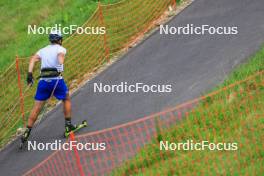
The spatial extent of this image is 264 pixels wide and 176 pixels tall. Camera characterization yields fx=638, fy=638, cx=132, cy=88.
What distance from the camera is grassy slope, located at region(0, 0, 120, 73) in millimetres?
17500

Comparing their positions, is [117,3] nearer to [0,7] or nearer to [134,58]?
[134,58]

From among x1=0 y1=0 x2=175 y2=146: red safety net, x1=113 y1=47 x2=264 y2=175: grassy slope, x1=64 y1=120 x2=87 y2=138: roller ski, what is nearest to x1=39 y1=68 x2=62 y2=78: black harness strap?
x1=64 y1=120 x2=87 y2=138: roller ski

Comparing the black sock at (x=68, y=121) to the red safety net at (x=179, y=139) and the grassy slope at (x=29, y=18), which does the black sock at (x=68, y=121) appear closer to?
the red safety net at (x=179, y=139)

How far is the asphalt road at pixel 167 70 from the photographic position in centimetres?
1169

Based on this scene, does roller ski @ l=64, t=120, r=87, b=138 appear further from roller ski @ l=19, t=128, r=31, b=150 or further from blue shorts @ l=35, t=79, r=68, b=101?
roller ski @ l=19, t=128, r=31, b=150

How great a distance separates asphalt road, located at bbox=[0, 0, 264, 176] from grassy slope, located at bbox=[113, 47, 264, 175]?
56.6 inches

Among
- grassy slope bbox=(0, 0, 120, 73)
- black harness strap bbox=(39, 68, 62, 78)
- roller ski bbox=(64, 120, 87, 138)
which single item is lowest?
roller ski bbox=(64, 120, 87, 138)

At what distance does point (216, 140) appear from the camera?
9266mm

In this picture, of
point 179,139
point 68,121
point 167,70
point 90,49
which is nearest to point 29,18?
point 90,49

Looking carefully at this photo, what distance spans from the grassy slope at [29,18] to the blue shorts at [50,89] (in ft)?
17.8

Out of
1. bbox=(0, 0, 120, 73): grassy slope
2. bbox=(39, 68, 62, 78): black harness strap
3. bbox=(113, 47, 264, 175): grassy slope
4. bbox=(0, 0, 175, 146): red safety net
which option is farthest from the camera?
bbox=(0, 0, 120, 73): grassy slope

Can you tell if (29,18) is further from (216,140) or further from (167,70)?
(216,140)

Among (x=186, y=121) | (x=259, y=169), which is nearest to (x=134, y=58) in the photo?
(x=186, y=121)

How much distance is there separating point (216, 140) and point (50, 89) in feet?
12.0
